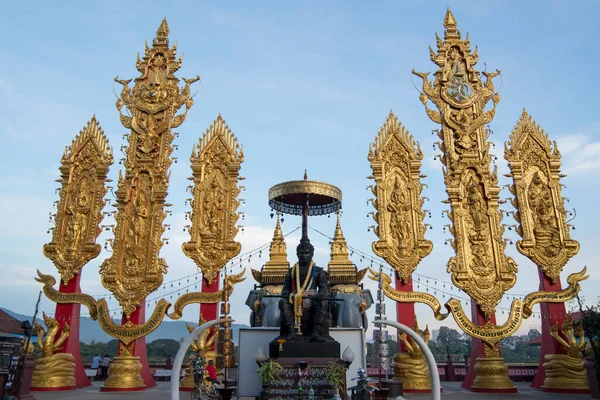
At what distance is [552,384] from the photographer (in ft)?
44.2

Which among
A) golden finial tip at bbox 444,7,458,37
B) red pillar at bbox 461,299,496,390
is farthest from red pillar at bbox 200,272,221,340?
golden finial tip at bbox 444,7,458,37

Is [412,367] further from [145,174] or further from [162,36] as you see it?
[162,36]

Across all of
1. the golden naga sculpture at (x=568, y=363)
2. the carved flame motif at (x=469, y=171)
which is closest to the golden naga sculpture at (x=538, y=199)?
the carved flame motif at (x=469, y=171)

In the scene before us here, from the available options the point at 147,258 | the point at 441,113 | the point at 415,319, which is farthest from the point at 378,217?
the point at 147,258

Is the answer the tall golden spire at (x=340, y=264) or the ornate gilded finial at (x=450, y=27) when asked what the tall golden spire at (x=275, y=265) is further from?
the ornate gilded finial at (x=450, y=27)

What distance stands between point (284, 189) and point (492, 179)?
26.7ft

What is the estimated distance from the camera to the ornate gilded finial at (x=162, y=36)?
1836cm

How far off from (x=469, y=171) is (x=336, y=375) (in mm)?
10367

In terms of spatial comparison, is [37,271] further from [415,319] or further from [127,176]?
[415,319]

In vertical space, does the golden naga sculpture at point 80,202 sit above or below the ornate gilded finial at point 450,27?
below

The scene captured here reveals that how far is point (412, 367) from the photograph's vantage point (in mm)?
13750

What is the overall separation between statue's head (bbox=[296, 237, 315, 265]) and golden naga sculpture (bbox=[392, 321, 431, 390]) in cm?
494

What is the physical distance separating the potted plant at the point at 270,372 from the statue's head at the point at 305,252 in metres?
3.01

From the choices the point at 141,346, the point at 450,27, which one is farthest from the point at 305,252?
the point at 450,27
